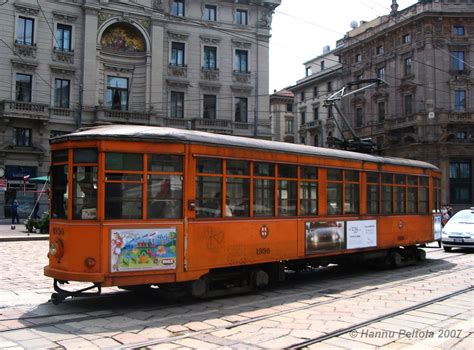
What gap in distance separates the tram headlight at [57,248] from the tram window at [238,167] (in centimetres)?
271

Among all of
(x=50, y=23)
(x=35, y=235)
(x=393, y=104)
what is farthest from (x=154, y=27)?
(x=393, y=104)

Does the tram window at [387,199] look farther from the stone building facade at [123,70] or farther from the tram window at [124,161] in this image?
the stone building facade at [123,70]

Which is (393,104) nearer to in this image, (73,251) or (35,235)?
(35,235)

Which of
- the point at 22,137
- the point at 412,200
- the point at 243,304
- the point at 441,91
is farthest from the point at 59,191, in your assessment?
the point at 441,91

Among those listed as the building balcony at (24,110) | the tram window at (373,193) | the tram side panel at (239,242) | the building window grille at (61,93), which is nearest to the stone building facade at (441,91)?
the building window grille at (61,93)

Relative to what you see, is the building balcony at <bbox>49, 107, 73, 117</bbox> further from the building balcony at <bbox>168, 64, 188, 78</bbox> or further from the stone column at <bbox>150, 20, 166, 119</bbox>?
the building balcony at <bbox>168, 64, 188, 78</bbox>

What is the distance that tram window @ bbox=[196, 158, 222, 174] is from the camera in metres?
7.79

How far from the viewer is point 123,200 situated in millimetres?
7184

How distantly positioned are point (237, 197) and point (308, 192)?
72.3 inches

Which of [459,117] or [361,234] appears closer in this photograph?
[361,234]

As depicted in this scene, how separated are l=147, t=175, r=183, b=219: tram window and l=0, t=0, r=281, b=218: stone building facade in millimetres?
22836

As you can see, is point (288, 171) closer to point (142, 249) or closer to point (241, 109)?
point (142, 249)

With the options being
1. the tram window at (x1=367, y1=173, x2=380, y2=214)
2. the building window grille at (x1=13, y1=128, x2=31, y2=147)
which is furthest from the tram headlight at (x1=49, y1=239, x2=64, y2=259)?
the building window grille at (x1=13, y1=128, x2=31, y2=147)

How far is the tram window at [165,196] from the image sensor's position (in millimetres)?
7359
